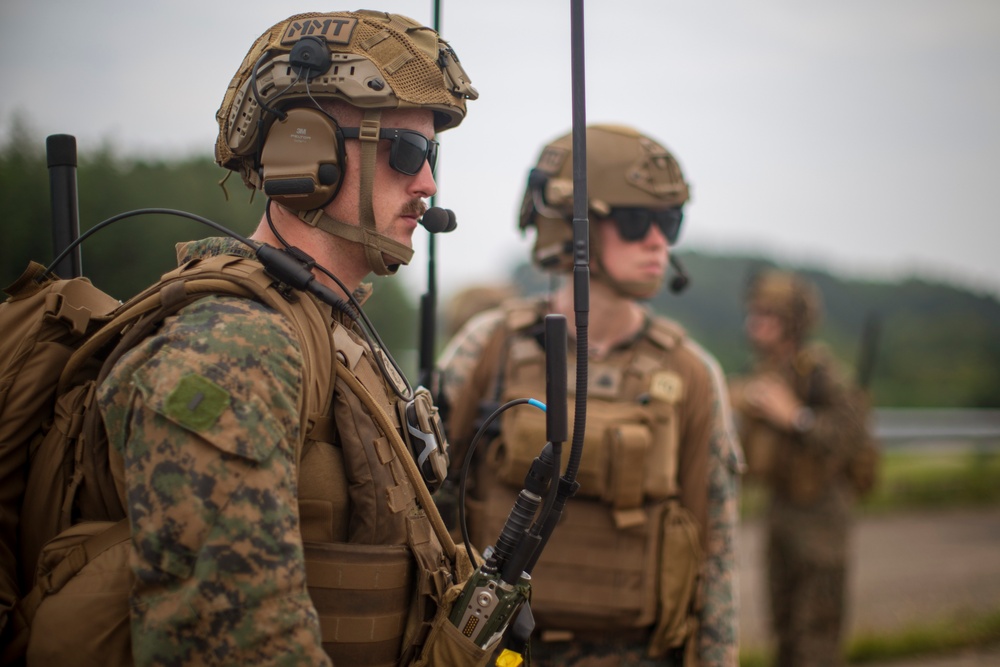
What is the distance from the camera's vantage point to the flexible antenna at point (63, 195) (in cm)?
240

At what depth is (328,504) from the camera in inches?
74.2

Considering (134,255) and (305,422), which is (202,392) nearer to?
(305,422)

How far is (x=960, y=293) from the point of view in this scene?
49.2ft

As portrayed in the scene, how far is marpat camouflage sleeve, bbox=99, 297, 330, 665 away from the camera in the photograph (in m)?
1.55

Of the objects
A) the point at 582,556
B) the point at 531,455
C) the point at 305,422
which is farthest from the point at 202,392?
the point at 582,556

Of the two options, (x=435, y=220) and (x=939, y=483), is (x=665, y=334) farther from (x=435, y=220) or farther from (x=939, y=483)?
(x=939, y=483)

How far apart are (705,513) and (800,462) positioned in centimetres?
306

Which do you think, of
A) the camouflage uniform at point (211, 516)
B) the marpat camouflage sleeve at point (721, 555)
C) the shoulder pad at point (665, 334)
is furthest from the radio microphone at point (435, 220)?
the marpat camouflage sleeve at point (721, 555)

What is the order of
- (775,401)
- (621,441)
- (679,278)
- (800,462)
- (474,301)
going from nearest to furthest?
(621,441) → (679,278) → (474,301) → (800,462) → (775,401)

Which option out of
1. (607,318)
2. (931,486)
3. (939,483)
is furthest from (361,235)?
(939,483)

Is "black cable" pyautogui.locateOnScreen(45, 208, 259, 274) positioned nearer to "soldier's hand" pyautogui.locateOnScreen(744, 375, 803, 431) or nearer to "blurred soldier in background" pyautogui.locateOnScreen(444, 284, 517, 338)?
"blurred soldier in background" pyautogui.locateOnScreen(444, 284, 517, 338)

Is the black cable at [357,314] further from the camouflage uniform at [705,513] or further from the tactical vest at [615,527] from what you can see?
the camouflage uniform at [705,513]

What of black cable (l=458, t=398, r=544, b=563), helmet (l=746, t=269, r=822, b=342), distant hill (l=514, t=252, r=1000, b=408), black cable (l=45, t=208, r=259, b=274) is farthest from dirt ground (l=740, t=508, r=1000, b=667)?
black cable (l=45, t=208, r=259, b=274)

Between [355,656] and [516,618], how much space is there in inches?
16.7
